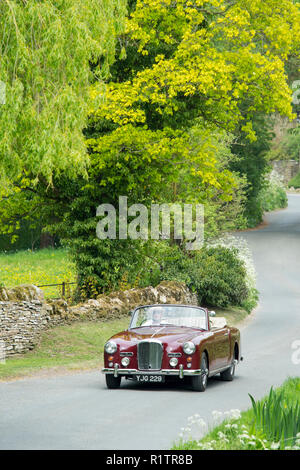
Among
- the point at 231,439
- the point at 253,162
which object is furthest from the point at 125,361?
the point at 253,162

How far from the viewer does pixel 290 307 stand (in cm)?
3494

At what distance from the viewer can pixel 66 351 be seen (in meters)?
20.4

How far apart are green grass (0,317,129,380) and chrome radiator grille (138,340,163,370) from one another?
324 centimetres

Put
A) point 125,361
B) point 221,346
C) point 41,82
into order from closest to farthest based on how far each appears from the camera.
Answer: point 125,361 → point 221,346 → point 41,82

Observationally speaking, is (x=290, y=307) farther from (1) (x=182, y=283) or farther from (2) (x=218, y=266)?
(1) (x=182, y=283)

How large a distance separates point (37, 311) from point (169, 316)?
5646 mm

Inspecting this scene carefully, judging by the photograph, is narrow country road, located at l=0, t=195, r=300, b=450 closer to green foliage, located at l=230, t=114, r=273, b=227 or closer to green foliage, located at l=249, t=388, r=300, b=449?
green foliage, located at l=249, t=388, r=300, b=449

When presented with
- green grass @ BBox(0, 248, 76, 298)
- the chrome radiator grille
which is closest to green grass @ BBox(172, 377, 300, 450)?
the chrome radiator grille

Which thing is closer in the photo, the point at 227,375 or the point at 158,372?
the point at 158,372

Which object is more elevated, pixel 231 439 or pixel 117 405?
pixel 231 439

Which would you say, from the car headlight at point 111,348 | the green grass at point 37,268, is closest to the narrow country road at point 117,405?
the car headlight at point 111,348

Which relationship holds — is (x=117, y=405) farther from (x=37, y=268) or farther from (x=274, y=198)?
(x=274, y=198)

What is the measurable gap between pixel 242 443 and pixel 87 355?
38.4ft

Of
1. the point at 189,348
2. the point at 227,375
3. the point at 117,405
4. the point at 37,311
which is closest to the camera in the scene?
the point at 117,405
